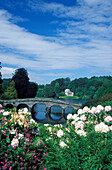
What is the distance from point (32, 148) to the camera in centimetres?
493

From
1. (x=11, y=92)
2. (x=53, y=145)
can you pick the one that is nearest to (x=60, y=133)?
(x=53, y=145)

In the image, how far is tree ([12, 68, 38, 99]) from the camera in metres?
43.4

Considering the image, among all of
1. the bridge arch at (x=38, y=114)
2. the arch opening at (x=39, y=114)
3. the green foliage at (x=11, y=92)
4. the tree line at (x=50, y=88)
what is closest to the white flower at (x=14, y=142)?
the tree line at (x=50, y=88)

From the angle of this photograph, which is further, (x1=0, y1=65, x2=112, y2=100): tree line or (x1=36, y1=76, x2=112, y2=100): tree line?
(x1=36, y1=76, x2=112, y2=100): tree line

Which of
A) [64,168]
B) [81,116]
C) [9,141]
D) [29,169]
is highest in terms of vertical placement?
[81,116]

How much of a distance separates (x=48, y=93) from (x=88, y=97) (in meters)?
13.7

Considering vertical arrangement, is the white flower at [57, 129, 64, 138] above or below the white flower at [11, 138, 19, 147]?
above

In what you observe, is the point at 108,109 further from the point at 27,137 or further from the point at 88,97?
the point at 88,97

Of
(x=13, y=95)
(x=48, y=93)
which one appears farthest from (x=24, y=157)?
(x=48, y=93)

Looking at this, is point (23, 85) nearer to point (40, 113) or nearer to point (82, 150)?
point (40, 113)

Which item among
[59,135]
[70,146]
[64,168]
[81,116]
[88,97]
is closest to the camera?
[64,168]

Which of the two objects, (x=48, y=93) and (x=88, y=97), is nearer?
(x=48, y=93)

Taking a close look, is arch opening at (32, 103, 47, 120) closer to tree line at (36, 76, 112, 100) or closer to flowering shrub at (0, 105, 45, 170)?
tree line at (36, 76, 112, 100)

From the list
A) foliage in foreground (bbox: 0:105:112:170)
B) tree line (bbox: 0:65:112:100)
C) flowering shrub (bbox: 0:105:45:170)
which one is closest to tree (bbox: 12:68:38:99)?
tree line (bbox: 0:65:112:100)
